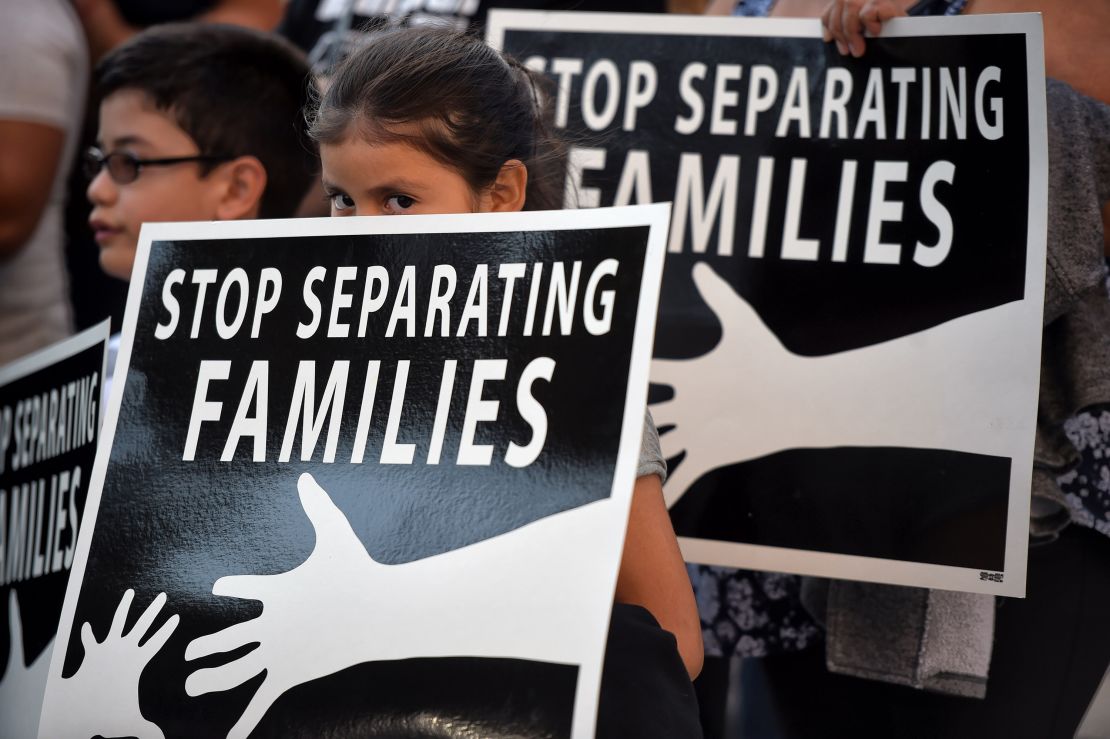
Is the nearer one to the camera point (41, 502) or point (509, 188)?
point (41, 502)

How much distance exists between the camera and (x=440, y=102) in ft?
4.64

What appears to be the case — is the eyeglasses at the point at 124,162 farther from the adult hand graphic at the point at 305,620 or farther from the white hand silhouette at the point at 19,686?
the adult hand graphic at the point at 305,620

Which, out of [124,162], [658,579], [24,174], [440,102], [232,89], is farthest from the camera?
[24,174]

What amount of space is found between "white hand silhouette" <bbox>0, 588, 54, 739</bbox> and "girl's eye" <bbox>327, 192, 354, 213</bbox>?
571mm

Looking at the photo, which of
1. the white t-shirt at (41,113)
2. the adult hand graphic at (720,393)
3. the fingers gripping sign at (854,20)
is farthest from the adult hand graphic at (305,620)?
the white t-shirt at (41,113)

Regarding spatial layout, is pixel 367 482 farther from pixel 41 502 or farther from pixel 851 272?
pixel 851 272

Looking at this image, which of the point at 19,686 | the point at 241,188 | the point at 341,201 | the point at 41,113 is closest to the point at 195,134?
the point at 241,188

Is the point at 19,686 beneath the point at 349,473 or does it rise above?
beneath

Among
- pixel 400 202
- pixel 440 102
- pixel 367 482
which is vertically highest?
pixel 440 102

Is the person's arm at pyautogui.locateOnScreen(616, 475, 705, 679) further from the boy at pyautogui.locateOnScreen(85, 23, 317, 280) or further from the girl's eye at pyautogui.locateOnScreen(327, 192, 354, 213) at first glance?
the boy at pyautogui.locateOnScreen(85, 23, 317, 280)

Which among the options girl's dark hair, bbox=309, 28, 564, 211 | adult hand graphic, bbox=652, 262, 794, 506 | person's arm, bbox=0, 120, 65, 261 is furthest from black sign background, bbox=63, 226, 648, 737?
person's arm, bbox=0, 120, 65, 261

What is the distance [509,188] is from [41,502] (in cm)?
66

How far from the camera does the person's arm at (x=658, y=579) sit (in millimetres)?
1084

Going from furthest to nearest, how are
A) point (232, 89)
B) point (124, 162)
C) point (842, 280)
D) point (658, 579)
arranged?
point (232, 89) → point (124, 162) → point (842, 280) → point (658, 579)
